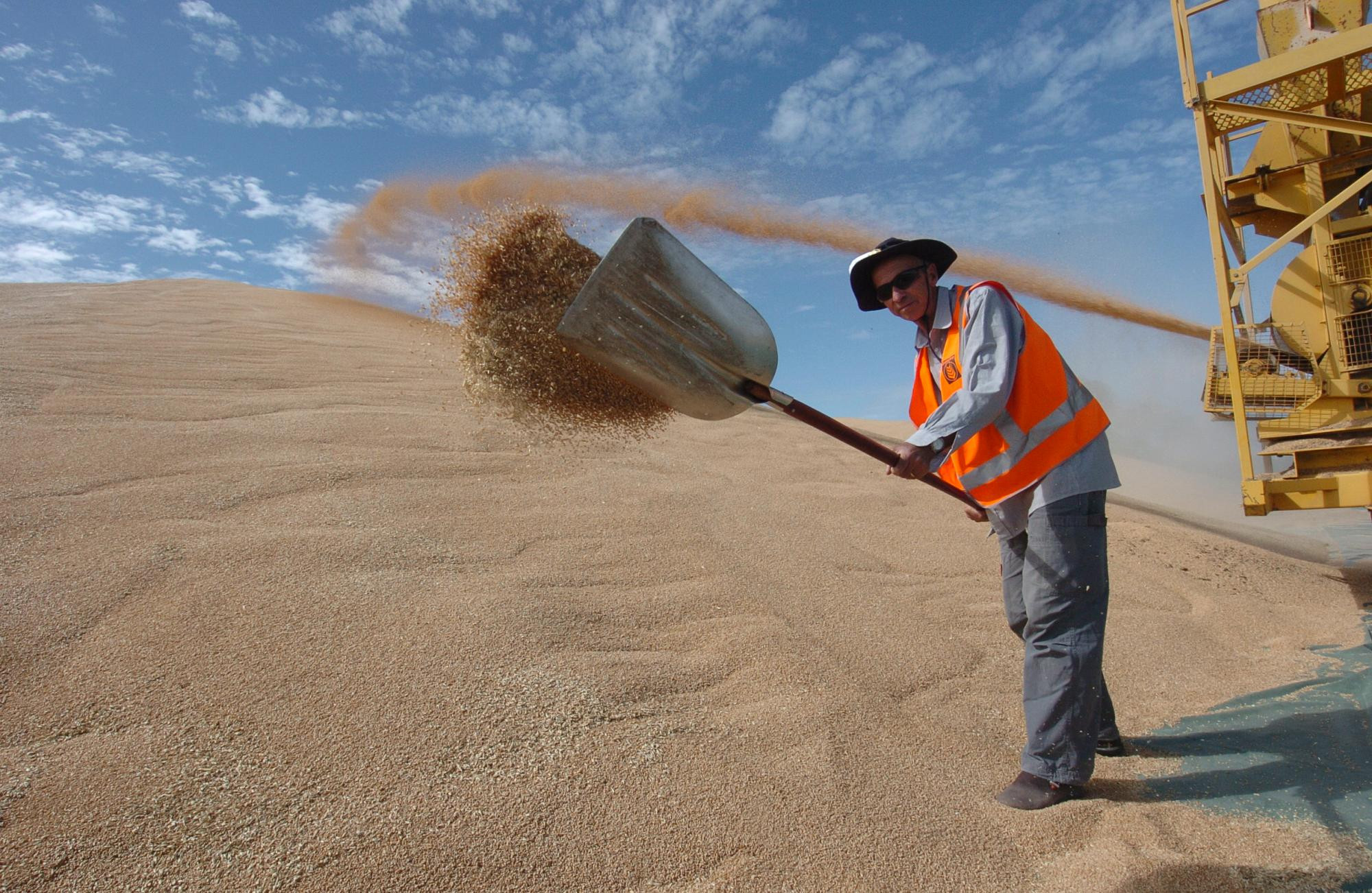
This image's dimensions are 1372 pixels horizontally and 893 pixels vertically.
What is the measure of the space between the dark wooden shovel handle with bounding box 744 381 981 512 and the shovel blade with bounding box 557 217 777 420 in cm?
5

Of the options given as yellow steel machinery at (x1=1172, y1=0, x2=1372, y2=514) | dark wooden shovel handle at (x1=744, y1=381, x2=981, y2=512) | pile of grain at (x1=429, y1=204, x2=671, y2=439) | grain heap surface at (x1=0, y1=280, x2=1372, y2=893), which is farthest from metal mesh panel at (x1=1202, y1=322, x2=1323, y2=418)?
pile of grain at (x1=429, y1=204, x2=671, y2=439)

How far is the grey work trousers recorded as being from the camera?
1990mm

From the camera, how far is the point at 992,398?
206cm

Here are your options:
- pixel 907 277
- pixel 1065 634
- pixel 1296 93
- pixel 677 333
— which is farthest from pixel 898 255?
pixel 1296 93

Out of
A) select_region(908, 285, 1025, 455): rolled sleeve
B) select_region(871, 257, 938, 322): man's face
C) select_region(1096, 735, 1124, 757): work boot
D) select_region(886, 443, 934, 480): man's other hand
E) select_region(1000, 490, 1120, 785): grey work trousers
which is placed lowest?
select_region(1096, 735, 1124, 757): work boot

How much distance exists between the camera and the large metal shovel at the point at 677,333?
2371 millimetres

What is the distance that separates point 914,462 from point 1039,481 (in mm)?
379

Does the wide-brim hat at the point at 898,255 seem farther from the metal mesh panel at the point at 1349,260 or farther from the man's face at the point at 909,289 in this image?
the metal mesh panel at the point at 1349,260

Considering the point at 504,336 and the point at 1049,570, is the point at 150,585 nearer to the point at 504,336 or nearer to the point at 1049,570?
the point at 504,336

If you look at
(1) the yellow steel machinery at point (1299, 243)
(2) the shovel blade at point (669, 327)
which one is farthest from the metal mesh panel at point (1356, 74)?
(2) the shovel blade at point (669, 327)

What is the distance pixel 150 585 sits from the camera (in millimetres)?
2215

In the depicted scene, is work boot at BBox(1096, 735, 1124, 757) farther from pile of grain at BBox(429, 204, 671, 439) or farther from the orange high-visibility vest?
pile of grain at BBox(429, 204, 671, 439)

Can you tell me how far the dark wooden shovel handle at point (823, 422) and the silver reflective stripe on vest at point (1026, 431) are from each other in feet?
0.62

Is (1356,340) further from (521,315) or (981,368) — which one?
(521,315)
